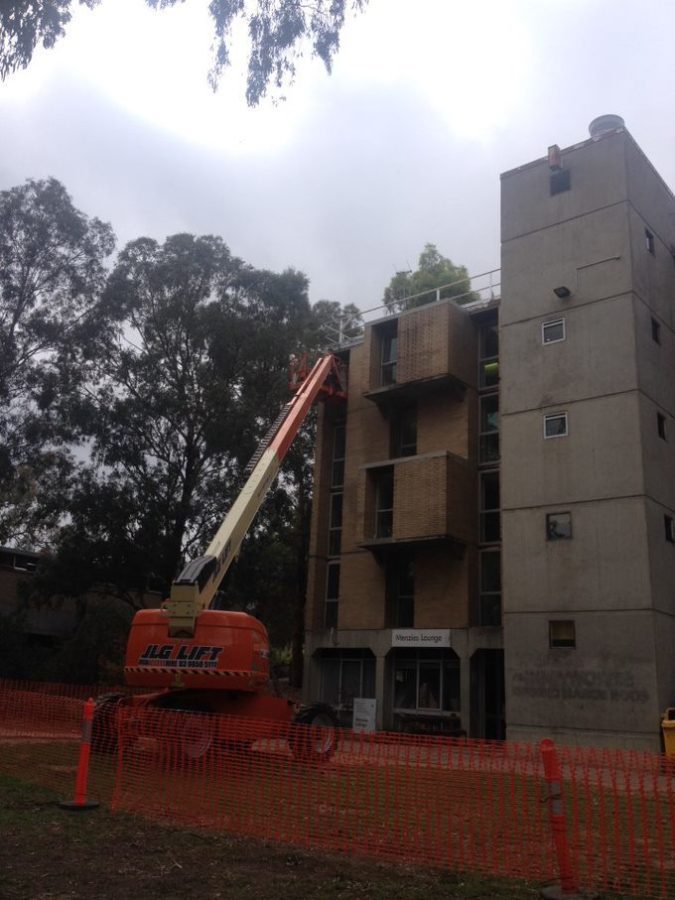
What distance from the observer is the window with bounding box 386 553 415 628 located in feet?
84.6

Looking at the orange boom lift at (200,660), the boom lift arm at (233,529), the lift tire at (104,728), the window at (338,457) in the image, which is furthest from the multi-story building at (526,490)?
the lift tire at (104,728)

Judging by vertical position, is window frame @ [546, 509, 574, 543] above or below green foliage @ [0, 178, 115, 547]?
below

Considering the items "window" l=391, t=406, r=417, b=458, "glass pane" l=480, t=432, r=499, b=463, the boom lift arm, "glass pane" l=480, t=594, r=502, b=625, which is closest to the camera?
the boom lift arm

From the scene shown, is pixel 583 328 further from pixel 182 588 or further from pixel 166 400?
pixel 166 400

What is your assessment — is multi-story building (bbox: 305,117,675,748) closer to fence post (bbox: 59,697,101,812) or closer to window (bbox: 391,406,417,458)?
window (bbox: 391,406,417,458)

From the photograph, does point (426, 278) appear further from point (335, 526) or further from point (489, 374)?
point (335, 526)

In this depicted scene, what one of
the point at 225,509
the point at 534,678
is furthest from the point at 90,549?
the point at 534,678

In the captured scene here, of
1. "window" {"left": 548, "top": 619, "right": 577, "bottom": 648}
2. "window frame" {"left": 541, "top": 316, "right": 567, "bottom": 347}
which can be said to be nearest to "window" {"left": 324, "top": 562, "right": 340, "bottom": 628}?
"window" {"left": 548, "top": 619, "right": 577, "bottom": 648}

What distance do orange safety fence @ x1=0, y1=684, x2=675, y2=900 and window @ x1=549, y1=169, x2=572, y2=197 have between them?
61.8ft

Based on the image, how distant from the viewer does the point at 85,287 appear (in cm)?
3262

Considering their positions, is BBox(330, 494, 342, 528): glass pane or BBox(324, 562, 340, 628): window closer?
BBox(324, 562, 340, 628): window

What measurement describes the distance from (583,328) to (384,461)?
772 cm

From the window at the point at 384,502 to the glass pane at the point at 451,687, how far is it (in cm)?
471

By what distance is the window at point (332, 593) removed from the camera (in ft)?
91.1
